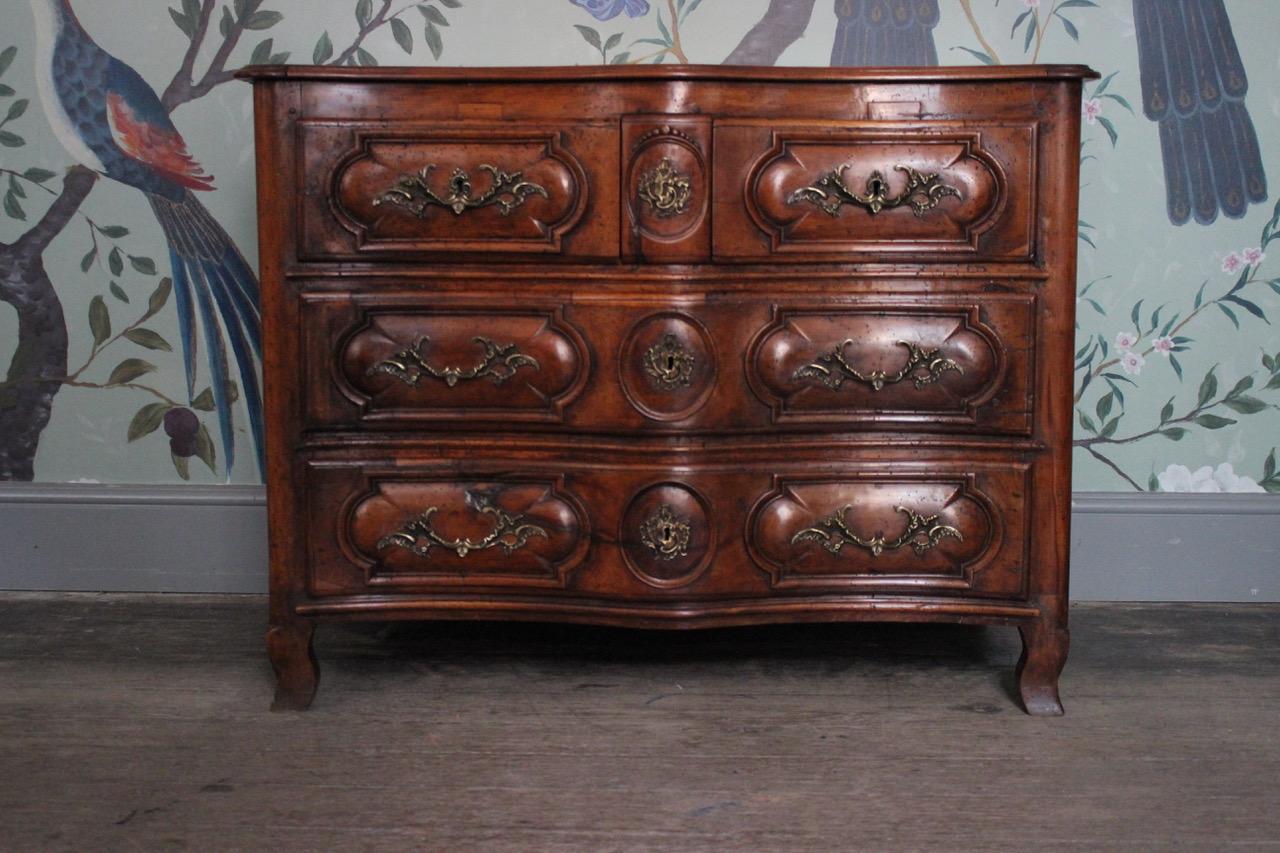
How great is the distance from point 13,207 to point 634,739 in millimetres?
1812

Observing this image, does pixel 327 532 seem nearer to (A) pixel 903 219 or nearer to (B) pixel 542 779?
(B) pixel 542 779

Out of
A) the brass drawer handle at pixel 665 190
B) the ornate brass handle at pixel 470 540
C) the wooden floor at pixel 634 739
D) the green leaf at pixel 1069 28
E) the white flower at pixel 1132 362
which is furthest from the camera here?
the white flower at pixel 1132 362

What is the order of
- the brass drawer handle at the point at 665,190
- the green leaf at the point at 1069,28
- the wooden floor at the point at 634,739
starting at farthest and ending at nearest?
the green leaf at the point at 1069,28, the brass drawer handle at the point at 665,190, the wooden floor at the point at 634,739

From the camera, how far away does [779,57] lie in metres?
2.51

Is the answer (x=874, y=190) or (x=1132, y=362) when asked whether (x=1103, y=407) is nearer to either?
(x=1132, y=362)

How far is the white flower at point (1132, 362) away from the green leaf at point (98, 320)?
2.22 metres

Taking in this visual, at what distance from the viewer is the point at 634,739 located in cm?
189

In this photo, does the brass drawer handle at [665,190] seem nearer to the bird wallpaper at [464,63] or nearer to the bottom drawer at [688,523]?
the bottom drawer at [688,523]

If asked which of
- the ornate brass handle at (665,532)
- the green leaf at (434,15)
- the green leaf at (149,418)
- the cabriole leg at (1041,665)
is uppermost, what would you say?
the green leaf at (434,15)

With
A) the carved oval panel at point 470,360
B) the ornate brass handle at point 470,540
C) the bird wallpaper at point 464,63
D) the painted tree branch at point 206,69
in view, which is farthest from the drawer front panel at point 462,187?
the painted tree branch at point 206,69

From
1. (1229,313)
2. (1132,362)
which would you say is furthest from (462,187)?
(1229,313)

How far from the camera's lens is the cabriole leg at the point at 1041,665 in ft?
6.44

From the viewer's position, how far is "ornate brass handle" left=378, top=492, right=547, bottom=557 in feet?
6.32

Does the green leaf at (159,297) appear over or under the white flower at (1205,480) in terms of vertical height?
over
